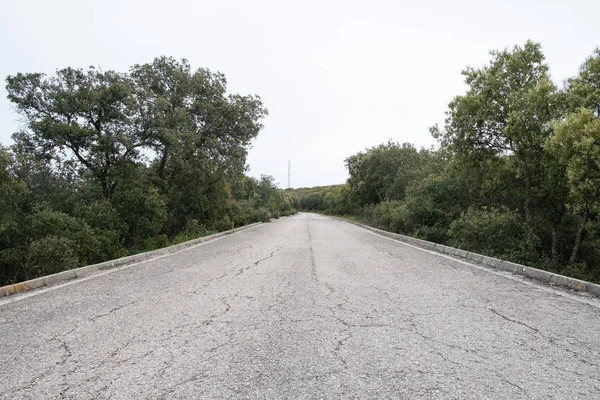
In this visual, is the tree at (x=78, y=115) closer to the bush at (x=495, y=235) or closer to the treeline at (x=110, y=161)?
the treeline at (x=110, y=161)

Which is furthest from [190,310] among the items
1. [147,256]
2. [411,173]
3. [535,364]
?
[411,173]

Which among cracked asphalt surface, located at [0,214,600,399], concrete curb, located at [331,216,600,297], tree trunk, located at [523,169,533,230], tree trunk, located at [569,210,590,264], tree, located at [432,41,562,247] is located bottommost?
concrete curb, located at [331,216,600,297]

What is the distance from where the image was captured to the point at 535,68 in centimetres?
1204

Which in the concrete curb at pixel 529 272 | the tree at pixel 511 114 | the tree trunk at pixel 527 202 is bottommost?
the concrete curb at pixel 529 272

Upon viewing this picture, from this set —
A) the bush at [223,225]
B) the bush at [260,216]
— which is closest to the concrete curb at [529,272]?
the bush at [223,225]

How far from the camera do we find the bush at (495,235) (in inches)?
400

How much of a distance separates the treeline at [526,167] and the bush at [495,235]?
0.09 ft

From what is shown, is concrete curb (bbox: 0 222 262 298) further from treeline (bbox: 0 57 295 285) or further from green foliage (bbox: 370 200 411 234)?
green foliage (bbox: 370 200 411 234)

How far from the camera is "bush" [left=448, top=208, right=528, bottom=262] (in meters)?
10.1

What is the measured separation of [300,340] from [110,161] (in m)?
15.0

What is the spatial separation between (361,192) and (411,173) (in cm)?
1290

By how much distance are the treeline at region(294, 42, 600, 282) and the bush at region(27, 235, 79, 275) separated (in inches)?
446

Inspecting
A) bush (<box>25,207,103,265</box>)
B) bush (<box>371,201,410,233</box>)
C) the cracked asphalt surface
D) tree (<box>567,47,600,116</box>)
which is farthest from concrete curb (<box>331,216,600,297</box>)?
bush (<box>25,207,103,265</box>)

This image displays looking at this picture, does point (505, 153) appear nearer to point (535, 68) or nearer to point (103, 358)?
point (535, 68)
